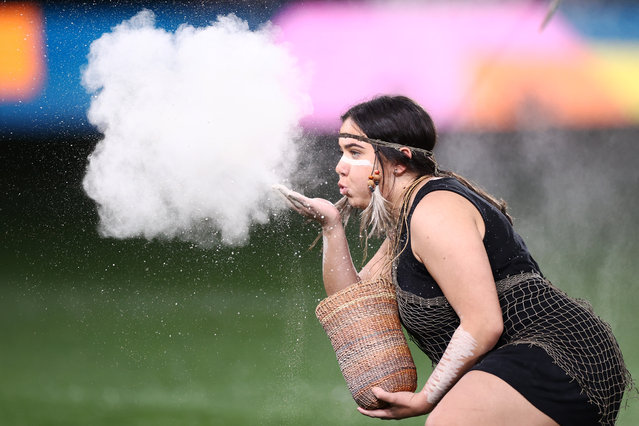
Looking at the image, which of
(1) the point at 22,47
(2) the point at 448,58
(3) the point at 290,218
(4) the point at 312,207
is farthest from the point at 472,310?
(1) the point at 22,47

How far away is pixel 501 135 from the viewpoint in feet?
13.9

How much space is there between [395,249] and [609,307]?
2.52 m

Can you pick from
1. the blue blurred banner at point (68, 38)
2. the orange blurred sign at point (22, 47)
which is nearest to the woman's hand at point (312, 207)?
the blue blurred banner at point (68, 38)

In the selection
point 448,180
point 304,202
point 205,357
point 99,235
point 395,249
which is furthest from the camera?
point 99,235

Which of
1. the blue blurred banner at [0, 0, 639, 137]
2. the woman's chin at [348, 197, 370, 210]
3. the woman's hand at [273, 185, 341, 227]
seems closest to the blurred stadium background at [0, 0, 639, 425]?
the blue blurred banner at [0, 0, 639, 137]

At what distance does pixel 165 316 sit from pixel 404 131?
2732mm

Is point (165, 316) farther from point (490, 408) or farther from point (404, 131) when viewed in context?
point (490, 408)

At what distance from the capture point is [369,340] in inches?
82.6

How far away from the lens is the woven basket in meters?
2.08

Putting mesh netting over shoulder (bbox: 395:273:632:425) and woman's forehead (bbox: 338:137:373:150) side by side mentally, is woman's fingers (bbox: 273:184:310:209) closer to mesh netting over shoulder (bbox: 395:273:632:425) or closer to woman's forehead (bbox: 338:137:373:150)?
woman's forehead (bbox: 338:137:373:150)

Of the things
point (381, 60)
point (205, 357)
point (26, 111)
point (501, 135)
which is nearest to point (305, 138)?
point (381, 60)

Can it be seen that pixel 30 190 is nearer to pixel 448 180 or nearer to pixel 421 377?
pixel 421 377

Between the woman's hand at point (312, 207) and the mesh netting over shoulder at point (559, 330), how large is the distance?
20.0 inches

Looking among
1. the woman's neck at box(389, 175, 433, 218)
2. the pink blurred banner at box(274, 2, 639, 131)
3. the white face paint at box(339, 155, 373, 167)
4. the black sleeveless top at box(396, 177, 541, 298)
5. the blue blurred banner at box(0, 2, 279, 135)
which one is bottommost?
the black sleeveless top at box(396, 177, 541, 298)
